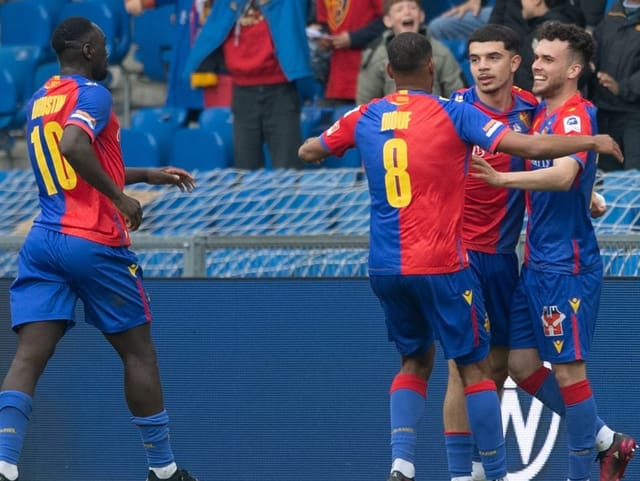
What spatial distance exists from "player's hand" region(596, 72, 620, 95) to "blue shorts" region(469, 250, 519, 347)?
8.37 feet

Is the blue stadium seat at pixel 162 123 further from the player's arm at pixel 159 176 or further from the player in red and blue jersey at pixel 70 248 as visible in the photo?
the player in red and blue jersey at pixel 70 248

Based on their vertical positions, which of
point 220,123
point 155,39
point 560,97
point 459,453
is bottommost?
point 459,453

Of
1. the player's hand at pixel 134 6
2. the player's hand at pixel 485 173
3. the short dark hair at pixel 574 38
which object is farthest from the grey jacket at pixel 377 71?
the player's hand at pixel 485 173

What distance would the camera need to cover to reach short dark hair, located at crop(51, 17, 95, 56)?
611cm

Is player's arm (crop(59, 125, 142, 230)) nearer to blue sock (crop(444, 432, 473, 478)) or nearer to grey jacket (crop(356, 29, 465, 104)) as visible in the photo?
blue sock (crop(444, 432, 473, 478))

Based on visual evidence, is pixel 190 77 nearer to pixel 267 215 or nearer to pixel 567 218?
pixel 267 215

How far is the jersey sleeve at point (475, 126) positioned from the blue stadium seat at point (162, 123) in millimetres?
→ 5331

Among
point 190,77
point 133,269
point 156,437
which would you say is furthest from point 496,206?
point 190,77

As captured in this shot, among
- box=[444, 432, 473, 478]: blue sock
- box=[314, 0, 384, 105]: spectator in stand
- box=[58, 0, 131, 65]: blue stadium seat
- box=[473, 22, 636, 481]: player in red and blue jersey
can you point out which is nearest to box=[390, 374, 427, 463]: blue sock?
box=[444, 432, 473, 478]: blue sock

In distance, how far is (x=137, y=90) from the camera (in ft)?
44.4

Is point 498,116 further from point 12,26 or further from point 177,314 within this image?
point 12,26

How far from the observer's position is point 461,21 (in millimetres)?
10539

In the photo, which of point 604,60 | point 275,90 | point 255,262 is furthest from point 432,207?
point 275,90

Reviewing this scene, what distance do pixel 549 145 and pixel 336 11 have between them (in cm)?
527
